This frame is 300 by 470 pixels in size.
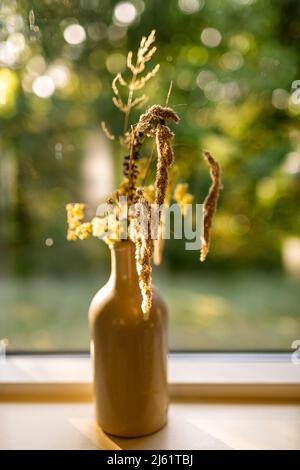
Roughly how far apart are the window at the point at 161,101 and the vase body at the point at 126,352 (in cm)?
32

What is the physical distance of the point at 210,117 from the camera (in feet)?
3.28

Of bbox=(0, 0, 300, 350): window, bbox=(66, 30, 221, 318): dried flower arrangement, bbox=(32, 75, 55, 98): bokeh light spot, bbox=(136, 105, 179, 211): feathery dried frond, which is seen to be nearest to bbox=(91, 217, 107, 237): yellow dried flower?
bbox=(66, 30, 221, 318): dried flower arrangement

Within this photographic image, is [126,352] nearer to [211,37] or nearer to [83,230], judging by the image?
[83,230]

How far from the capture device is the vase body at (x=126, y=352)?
2.21ft

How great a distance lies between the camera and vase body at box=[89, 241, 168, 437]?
0.67 m

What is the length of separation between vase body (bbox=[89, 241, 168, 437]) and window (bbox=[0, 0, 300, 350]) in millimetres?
318

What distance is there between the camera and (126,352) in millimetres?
675

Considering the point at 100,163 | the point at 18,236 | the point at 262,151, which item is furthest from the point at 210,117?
the point at 18,236

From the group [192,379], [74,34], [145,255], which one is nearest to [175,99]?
[74,34]

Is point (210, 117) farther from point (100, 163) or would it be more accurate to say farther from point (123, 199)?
point (123, 199)

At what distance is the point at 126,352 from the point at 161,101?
1.87 feet

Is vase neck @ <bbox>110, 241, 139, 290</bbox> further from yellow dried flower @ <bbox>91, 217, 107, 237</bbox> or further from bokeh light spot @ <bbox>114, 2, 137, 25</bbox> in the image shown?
bokeh light spot @ <bbox>114, 2, 137, 25</bbox>

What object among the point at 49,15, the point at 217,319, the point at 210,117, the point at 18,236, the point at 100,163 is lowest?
the point at 217,319
